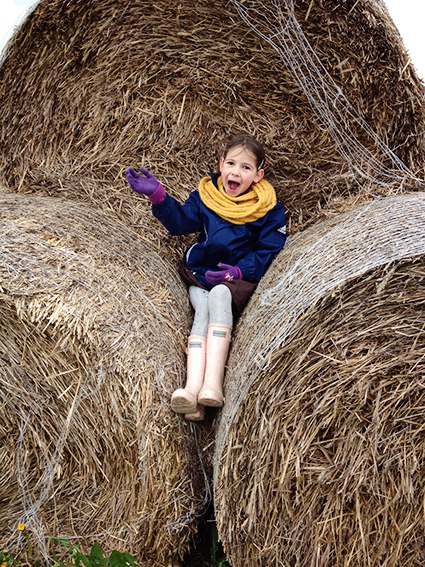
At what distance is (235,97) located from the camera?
3.32m

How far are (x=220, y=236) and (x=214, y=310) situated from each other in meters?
0.47

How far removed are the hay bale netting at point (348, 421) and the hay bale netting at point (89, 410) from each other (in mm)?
409

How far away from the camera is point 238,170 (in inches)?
120

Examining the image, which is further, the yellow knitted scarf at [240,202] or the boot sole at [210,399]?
the yellow knitted scarf at [240,202]

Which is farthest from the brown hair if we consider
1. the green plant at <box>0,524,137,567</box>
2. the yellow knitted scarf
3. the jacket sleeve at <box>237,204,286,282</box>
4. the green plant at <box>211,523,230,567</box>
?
the green plant at <box>0,524,137,567</box>

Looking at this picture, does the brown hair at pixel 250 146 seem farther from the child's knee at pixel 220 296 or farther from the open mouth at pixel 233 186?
the child's knee at pixel 220 296

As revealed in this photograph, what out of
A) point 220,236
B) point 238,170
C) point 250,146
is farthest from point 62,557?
point 250,146

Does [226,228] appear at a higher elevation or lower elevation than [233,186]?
lower

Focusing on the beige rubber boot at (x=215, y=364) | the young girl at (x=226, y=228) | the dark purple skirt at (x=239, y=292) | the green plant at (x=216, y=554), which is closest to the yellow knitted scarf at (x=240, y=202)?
the young girl at (x=226, y=228)

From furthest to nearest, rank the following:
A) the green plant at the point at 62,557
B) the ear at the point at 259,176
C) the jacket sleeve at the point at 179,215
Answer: the ear at the point at 259,176 → the jacket sleeve at the point at 179,215 → the green plant at the point at 62,557

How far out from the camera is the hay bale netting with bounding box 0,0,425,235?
3.02 meters

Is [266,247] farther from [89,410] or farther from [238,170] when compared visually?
[89,410]

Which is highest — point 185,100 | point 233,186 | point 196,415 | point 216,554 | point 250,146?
point 185,100

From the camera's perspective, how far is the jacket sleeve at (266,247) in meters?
2.88
